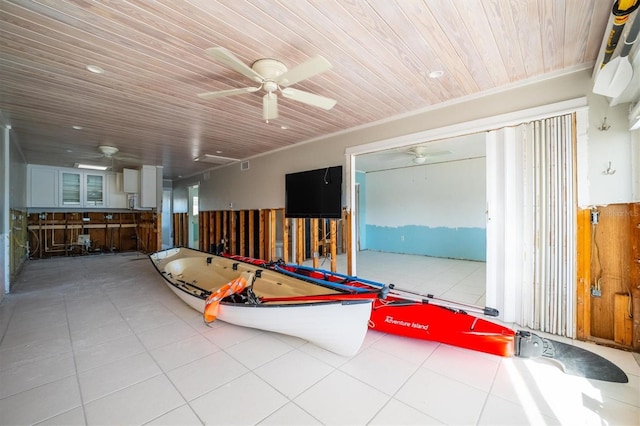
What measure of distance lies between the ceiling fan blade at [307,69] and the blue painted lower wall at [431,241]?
18.4 feet

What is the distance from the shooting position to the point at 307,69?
2.01 m

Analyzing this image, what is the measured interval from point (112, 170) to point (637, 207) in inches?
412

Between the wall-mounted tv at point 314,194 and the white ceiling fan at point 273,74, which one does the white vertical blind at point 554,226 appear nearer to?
the white ceiling fan at point 273,74

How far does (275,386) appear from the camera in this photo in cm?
→ 180

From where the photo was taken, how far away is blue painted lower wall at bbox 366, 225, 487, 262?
6355 millimetres

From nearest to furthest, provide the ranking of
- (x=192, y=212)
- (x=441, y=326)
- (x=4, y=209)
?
(x=441, y=326), (x=4, y=209), (x=192, y=212)

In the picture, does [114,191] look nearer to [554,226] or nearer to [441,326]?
[441,326]

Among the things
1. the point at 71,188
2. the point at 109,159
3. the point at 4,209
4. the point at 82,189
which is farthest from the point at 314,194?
the point at 71,188

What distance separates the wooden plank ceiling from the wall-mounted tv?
1052mm

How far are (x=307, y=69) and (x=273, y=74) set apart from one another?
1.72ft

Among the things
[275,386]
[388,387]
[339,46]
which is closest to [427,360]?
[388,387]

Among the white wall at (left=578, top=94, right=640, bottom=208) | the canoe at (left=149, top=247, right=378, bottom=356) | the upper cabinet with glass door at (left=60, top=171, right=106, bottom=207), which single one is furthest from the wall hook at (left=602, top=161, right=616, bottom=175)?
the upper cabinet with glass door at (left=60, top=171, right=106, bottom=207)

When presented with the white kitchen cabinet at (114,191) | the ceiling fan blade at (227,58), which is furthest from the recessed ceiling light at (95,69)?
the white kitchen cabinet at (114,191)

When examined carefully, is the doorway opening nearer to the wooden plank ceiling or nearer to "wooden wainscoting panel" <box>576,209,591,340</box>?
the wooden plank ceiling
